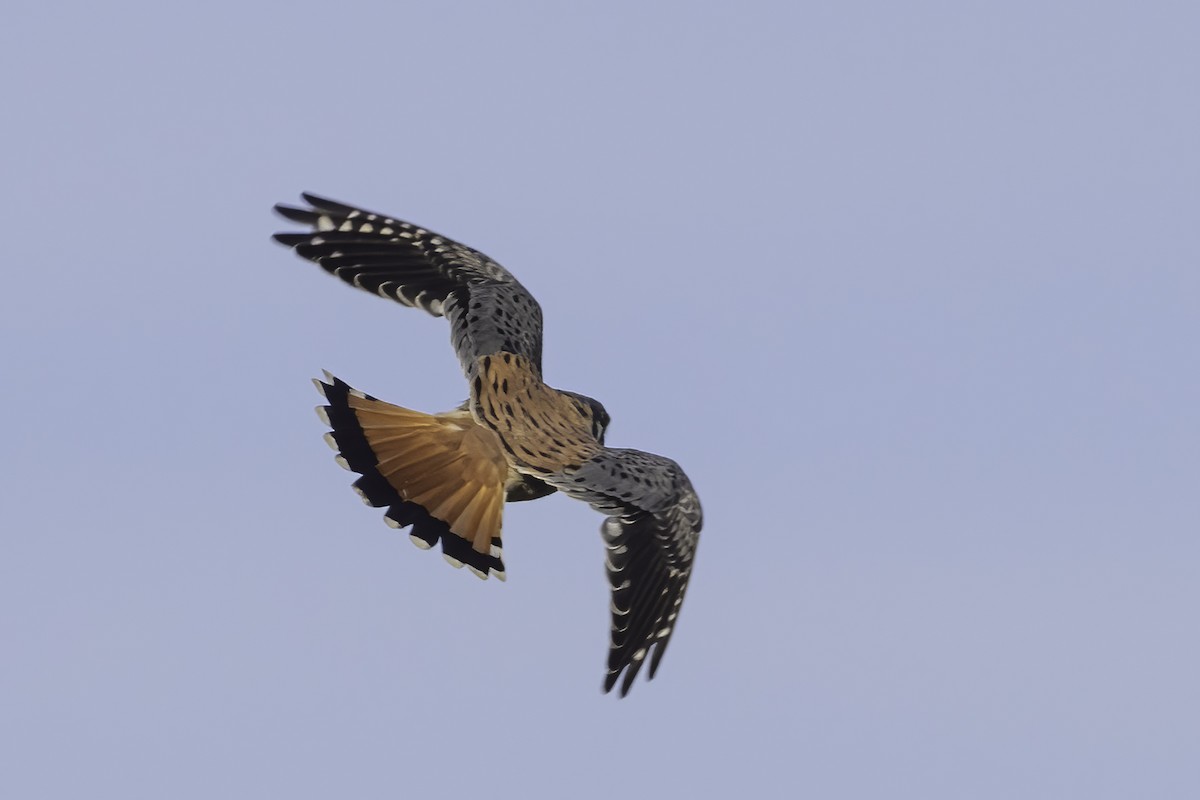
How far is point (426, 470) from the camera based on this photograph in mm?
8445

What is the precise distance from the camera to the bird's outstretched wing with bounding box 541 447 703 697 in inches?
321

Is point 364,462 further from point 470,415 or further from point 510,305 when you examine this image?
point 510,305

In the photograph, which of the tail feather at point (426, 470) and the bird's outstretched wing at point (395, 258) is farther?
the bird's outstretched wing at point (395, 258)

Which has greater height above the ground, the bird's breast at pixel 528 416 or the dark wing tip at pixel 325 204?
the dark wing tip at pixel 325 204

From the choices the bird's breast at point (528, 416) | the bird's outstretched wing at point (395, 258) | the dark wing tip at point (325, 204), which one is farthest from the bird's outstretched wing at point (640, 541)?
the dark wing tip at point (325, 204)

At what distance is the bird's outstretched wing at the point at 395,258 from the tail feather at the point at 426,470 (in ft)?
3.79

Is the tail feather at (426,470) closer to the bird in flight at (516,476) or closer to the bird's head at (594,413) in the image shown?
the bird in flight at (516,476)

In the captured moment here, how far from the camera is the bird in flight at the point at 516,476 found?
27.0 ft

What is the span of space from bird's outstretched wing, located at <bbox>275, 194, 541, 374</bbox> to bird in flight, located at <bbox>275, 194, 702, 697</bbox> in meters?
0.51

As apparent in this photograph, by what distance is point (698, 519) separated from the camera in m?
8.48

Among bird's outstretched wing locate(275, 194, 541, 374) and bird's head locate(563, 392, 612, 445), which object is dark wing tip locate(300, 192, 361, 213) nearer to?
bird's outstretched wing locate(275, 194, 541, 374)

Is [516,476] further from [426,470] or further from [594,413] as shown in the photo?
[594,413]

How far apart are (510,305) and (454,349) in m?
0.37

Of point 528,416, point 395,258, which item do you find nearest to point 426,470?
point 528,416
